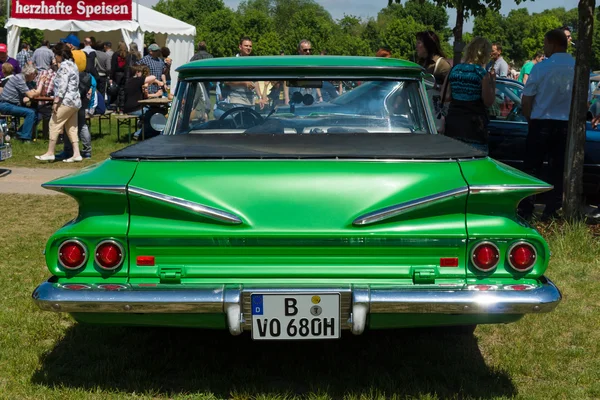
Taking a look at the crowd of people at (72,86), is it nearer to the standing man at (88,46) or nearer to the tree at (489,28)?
the standing man at (88,46)

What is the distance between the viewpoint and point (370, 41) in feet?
269

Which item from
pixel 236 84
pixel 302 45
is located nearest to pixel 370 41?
pixel 302 45

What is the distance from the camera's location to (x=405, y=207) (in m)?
3.60

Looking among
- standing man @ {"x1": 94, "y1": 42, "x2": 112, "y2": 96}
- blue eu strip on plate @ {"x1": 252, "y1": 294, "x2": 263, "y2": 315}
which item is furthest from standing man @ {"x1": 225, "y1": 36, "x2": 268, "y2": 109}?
standing man @ {"x1": 94, "y1": 42, "x2": 112, "y2": 96}

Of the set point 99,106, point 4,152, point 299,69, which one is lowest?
point 4,152

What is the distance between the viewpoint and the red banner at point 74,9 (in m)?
22.4

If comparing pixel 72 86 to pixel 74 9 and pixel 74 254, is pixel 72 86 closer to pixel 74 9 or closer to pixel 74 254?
pixel 74 254

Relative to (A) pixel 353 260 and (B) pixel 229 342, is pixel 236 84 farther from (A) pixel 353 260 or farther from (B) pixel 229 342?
(A) pixel 353 260

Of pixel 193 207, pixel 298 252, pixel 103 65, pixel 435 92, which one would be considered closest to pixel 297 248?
pixel 298 252

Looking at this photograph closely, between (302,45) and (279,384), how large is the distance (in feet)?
29.3

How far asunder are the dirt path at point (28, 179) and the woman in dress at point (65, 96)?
0.79 meters

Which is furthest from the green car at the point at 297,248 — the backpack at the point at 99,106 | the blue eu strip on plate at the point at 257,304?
the backpack at the point at 99,106

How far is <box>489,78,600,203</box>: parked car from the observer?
9.38 m

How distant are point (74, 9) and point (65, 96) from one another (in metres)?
10.7
